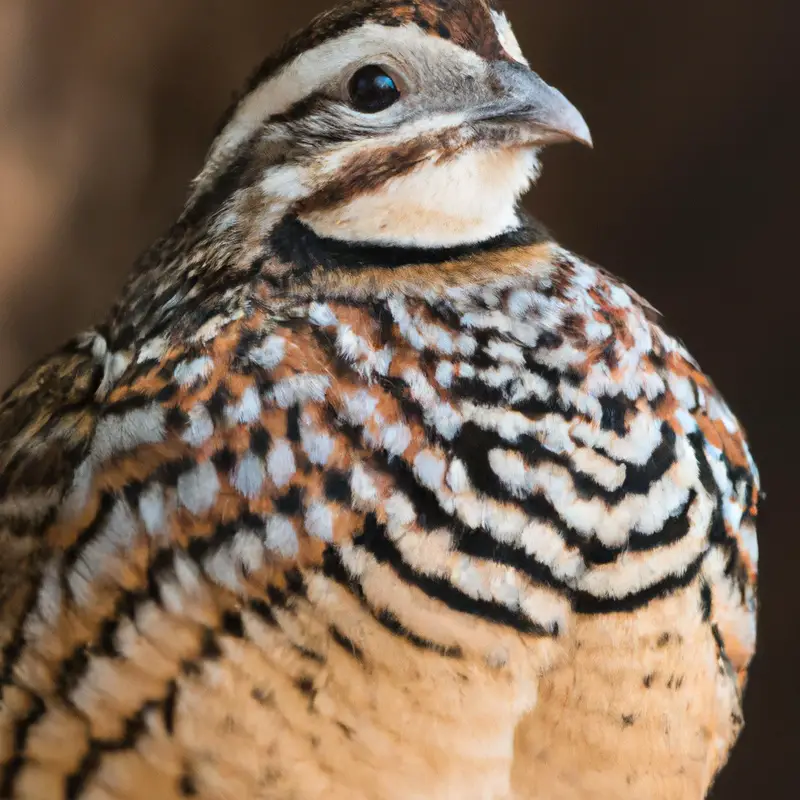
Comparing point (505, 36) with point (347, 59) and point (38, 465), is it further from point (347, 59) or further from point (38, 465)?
point (38, 465)

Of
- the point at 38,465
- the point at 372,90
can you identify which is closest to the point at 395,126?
the point at 372,90

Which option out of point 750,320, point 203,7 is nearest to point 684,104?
point 750,320

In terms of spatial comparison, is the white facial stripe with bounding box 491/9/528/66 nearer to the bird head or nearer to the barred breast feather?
the bird head

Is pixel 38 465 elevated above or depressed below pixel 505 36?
below

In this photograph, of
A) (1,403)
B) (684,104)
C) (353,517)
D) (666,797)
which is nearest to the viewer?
(353,517)

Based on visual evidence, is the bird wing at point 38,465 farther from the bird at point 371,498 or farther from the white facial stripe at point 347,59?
the white facial stripe at point 347,59

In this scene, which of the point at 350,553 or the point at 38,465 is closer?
the point at 350,553

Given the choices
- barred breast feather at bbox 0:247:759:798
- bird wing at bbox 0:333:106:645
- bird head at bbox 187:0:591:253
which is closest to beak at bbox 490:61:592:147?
bird head at bbox 187:0:591:253

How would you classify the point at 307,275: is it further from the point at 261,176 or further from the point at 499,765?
the point at 499,765
